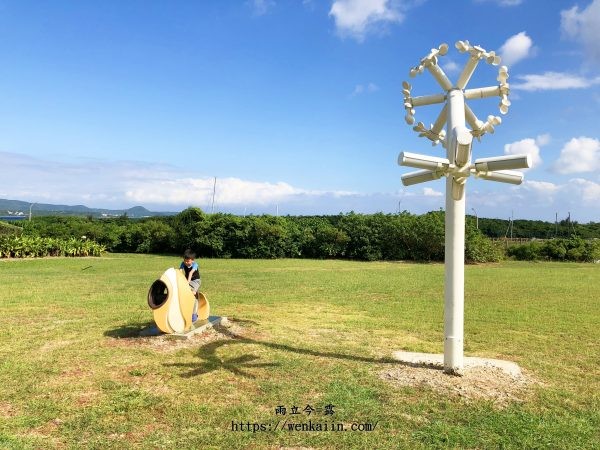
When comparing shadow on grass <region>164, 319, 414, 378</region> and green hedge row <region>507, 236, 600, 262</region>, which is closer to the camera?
shadow on grass <region>164, 319, 414, 378</region>

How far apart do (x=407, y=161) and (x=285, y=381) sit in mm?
2646

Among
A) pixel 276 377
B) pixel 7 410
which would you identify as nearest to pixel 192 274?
pixel 276 377

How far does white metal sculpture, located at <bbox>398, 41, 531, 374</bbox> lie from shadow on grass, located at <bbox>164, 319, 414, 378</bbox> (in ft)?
3.30

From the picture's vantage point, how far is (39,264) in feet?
72.3

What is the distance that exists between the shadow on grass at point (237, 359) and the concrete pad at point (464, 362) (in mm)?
166

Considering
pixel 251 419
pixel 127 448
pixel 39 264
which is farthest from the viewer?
pixel 39 264

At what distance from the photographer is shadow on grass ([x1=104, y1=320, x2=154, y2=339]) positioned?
7.08 m

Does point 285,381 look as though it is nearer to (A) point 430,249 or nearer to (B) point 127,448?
(B) point 127,448

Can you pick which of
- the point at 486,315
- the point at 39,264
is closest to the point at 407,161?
the point at 486,315

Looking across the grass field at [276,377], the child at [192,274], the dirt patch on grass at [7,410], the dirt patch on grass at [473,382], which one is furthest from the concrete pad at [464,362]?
the dirt patch on grass at [7,410]

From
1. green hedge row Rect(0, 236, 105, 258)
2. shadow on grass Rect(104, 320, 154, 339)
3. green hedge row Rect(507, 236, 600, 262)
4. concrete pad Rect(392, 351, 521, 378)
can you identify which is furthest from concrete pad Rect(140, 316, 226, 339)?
green hedge row Rect(507, 236, 600, 262)

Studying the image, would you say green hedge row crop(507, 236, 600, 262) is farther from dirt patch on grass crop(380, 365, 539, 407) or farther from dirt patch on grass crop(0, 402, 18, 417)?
dirt patch on grass crop(0, 402, 18, 417)

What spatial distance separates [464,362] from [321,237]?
2478cm

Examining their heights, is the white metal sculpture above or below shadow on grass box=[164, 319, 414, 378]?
above
